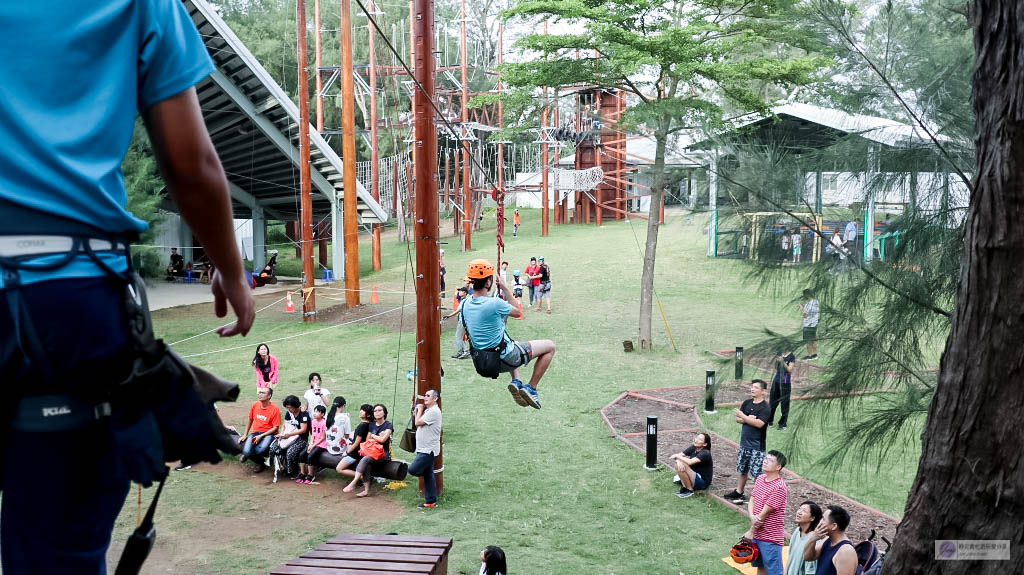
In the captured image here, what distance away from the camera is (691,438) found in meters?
14.2

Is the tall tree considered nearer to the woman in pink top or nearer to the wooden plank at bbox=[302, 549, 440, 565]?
the woman in pink top

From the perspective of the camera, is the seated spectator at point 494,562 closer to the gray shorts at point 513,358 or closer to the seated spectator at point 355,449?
the gray shorts at point 513,358

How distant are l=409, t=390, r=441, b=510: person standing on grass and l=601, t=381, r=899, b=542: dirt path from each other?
12.1ft

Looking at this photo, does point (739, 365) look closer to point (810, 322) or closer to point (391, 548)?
point (810, 322)

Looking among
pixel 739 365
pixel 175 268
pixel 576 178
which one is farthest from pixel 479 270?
pixel 576 178

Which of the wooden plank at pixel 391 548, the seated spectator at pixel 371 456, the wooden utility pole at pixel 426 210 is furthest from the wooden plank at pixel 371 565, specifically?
the seated spectator at pixel 371 456

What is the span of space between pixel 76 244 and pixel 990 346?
3.14m

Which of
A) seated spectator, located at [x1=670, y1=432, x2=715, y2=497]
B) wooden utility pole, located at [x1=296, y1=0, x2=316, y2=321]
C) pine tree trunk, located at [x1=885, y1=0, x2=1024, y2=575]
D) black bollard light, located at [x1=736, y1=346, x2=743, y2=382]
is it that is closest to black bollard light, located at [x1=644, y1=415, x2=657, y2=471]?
seated spectator, located at [x1=670, y1=432, x2=715, y2=497]

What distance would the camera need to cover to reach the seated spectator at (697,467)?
37.0 feet

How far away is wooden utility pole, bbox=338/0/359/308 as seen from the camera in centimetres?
2277

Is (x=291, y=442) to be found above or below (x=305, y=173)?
below

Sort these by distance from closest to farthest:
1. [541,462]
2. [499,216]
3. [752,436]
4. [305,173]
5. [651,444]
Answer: [752,436]
[651,444]
[541,462]
[499,216]
[305,173]

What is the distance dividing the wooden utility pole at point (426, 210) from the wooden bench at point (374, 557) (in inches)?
131

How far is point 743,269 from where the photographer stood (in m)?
6.64
